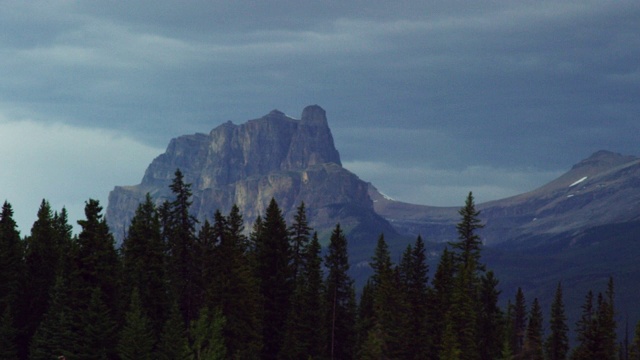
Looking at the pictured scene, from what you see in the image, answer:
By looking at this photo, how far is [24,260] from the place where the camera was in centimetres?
9769

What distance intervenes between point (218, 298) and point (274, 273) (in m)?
17.1

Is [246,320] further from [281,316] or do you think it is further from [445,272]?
[445,272]

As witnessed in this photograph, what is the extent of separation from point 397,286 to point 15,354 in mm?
39082

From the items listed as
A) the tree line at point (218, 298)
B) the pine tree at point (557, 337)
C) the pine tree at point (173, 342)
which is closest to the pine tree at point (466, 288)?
the tree line at point (218, 298)

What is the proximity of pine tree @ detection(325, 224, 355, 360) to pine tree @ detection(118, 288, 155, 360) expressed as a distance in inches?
1335

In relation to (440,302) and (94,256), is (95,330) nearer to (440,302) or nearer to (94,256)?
(94,256)

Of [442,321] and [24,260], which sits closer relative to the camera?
[24,260]

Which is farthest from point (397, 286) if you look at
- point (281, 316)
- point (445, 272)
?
point (281, 316)

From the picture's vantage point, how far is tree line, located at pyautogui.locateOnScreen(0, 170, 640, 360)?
261 ft

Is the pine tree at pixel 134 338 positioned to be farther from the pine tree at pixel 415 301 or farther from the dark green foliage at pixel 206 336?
the pine tree at pixel 415 301

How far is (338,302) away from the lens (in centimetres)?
11238

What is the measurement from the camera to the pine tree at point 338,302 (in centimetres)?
10994

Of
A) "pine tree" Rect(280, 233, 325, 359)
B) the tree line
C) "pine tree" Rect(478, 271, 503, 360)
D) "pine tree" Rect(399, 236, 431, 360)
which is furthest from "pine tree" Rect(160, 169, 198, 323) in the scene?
"pine tree" Rect(478, 271, 503, 360)

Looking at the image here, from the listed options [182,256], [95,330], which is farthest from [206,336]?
[182,256]
